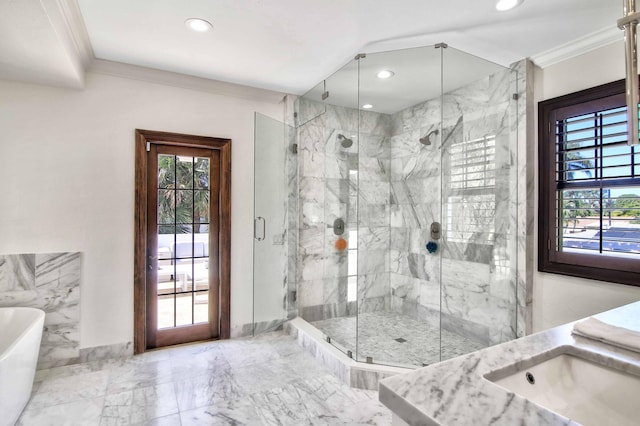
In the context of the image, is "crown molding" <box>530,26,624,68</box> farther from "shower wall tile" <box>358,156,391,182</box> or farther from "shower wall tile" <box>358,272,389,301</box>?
"shower wall tile" <box>358,272,389,301</box>

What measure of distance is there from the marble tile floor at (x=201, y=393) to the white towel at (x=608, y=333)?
53.2 inches

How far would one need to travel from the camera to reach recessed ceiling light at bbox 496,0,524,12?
6.35 ft

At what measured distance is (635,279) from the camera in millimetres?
2072

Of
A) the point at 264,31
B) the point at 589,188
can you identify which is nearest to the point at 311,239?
the point at 264,31

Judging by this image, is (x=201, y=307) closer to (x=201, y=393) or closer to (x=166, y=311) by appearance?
(x=166, y=311)

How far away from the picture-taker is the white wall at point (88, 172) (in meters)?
2.57

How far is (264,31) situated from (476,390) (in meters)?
2.44

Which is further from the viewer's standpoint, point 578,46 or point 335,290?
point 335,290

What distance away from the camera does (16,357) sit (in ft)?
6.24

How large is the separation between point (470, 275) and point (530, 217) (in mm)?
807

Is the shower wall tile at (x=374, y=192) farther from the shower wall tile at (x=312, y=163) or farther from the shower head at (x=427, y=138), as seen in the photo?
the shower head at (x=427, y=138)

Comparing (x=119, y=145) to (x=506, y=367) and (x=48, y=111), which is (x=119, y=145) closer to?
(x=48, y=111)

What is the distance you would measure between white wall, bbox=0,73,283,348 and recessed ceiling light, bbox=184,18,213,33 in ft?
3.11

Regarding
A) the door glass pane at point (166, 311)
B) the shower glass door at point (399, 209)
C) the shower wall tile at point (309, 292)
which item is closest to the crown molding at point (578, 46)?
the shower glass door at point (399, 209)
